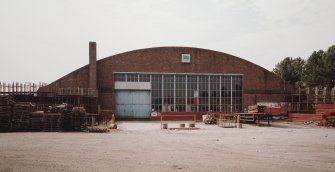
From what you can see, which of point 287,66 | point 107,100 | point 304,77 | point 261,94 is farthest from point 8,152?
point 287,66

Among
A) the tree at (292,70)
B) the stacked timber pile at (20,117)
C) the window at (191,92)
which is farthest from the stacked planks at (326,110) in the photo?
the tree at (292,70)

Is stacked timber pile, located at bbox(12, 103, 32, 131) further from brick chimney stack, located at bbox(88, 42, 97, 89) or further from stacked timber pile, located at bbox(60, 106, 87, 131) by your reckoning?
brick chimney stack, located at bbox(88, 42, 97, 89)

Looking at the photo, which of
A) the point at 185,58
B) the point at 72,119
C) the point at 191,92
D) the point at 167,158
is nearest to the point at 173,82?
the point at 191,92

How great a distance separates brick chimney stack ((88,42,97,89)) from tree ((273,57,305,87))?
140 ft

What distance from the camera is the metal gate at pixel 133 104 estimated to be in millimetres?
32894

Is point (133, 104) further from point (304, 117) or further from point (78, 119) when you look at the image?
point (304, 117)

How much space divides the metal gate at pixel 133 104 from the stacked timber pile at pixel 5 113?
1407 cm

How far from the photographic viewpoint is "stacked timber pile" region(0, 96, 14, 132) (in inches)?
744

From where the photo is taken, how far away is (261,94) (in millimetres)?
34750

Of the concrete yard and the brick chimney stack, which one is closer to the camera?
the concrete yard

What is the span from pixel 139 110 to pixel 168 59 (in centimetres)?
566

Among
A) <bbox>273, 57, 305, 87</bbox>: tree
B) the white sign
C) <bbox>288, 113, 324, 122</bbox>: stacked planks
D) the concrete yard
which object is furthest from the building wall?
<bbox>273, 57, 305, 87</bbox>: tree

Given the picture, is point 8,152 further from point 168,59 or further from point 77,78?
point 168,59

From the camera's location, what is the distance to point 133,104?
33.1 m
